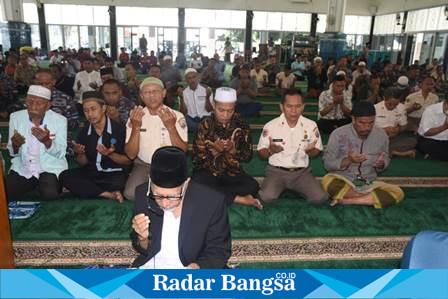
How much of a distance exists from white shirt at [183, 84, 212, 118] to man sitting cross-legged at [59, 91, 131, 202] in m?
2.50

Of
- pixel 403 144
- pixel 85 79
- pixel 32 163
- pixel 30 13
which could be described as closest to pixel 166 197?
pixel 32 163

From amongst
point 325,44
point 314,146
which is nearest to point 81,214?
point 314,146

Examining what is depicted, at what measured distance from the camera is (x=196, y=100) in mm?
5961

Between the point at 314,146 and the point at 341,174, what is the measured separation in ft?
1.24

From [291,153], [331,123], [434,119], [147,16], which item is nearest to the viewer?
[291,153]

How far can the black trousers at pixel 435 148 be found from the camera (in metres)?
4.96

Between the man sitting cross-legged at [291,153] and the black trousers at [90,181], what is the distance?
1.27 metres

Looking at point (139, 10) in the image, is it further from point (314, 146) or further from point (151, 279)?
point (151, 279)

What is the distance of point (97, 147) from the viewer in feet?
11.1

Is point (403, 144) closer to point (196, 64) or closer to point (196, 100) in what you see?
point (196, 100)

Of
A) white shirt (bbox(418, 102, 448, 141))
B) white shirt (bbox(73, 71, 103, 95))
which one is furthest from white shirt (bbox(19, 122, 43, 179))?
white shirt (bbox(418, 102, 448, 141))

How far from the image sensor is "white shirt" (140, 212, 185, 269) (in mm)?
1709

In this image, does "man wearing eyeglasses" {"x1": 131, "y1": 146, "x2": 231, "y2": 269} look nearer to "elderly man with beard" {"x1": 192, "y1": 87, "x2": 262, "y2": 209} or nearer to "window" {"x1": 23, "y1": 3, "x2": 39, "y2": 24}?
"elderly man with beard" {"x1": 192, "y1": 87, "x2": 262, "y2": 209}

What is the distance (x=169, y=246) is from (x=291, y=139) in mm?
2097
